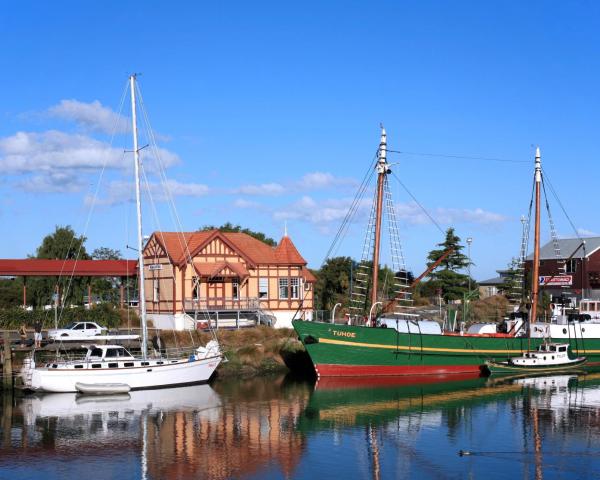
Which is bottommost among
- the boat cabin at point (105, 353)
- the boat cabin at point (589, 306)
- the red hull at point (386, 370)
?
the red hull at point (386, 370)

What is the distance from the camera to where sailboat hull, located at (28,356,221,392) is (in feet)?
138

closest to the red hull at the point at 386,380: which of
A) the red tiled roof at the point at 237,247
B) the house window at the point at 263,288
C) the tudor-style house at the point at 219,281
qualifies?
the tudor-style house at the point at 219,281

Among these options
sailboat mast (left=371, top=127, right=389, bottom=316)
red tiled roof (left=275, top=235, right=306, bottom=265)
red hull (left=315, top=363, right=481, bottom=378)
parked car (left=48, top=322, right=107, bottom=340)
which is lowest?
red hull (left=315, top=363, right=481, bottom=378)

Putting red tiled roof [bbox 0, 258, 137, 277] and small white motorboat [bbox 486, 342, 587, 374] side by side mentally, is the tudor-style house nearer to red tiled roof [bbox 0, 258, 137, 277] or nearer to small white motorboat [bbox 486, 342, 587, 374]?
red tiled roof [bbox 0, 258, 137, 277]

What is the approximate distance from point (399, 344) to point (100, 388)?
1921cm

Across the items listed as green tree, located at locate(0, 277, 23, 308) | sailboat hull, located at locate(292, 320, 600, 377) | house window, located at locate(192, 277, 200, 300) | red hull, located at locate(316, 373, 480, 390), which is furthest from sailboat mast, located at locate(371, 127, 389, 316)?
green tree, located at locate(0, 277, 23, 308)

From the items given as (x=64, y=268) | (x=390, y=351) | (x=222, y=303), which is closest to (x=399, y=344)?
(x=390, y=351)

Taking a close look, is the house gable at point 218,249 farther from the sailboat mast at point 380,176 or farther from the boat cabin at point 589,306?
the boat cabin at point 589,306

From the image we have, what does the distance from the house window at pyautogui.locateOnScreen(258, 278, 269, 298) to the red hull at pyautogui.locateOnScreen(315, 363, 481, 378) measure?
15358 millimetres

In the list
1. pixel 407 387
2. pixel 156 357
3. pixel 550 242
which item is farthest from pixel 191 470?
pixel 550 242

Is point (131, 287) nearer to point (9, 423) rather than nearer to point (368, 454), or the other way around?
point (9, 423)

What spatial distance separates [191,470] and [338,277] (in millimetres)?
65682

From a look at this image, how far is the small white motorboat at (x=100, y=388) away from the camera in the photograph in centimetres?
4219

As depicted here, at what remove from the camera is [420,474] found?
87.8 ft
